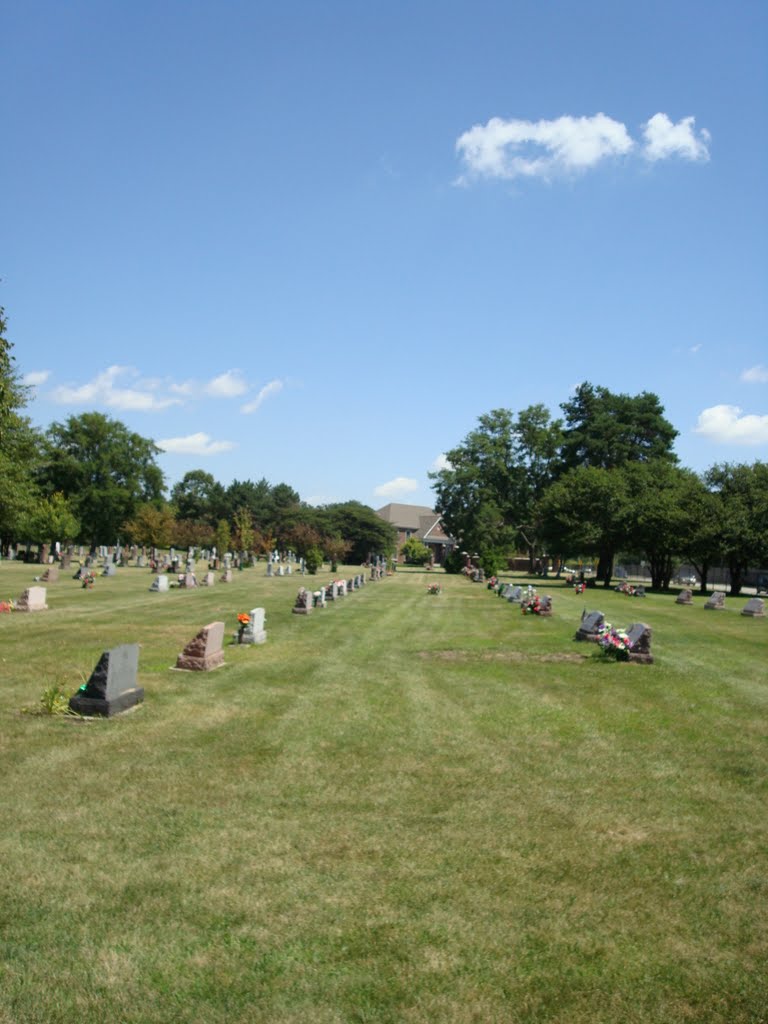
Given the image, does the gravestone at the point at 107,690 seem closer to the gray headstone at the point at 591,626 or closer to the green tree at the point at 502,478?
the gray headstone at the point at 591,626

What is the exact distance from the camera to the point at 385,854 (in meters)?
6.55

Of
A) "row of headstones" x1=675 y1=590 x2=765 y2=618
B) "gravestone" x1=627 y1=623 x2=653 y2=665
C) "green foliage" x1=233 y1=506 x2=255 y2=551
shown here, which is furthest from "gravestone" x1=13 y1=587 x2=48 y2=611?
"green foliage" x1=233 y1=506 x2=255 y2=551

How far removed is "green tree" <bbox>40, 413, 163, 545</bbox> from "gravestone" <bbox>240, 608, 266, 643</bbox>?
70876 millimetres

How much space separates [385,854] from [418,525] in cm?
12836

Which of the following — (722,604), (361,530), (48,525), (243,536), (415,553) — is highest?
(361,530)

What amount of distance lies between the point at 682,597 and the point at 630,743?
30.6 meters

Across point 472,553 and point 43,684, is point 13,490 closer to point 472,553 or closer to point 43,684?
point 43,684

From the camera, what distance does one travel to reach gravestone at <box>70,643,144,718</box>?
11039mm

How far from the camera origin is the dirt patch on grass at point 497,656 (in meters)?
17.5

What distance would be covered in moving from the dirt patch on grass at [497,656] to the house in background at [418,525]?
102 m

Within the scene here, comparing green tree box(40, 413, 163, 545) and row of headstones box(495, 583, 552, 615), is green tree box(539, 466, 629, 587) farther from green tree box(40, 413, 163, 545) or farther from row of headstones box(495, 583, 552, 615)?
green tree box(40, 413, 163, 545)

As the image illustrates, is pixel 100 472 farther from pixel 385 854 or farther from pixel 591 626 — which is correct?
pixel 385 854

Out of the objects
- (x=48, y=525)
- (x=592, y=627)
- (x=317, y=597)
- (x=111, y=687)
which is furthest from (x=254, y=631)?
(x=48, y=525)

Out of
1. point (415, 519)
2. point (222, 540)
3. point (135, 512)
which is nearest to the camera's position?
point (222, 540)
